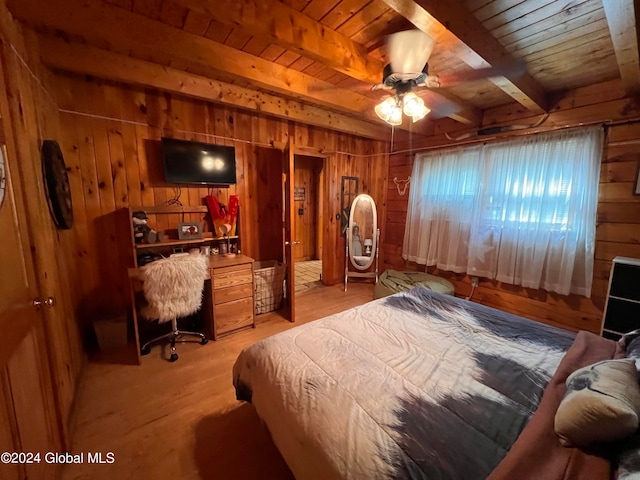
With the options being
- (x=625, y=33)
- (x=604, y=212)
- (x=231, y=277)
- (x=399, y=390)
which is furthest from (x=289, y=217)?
(x=604, y=212)

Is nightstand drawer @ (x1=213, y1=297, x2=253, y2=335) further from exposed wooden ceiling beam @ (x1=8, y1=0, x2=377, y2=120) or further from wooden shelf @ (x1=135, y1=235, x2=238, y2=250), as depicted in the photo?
exposed wooden ceiling beam @ (x1=8, y1=0, x2=377, y2=120)

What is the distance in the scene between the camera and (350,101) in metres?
2.80

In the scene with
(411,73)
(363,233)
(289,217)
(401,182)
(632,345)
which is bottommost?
(632,345)

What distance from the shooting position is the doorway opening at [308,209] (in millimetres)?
5641

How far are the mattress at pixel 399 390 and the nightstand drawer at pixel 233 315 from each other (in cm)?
123

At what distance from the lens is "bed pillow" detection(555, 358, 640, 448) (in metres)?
0.71

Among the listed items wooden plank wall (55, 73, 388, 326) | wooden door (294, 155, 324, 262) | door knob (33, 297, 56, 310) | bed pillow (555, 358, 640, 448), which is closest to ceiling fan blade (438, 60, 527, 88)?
bed pillow (555, 358, 640, 448)

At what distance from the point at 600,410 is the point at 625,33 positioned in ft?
6.55

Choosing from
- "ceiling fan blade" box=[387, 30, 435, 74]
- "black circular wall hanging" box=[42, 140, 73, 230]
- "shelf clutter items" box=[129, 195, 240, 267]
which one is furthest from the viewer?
"shelf clutter items" box=[129, 195, 240, 267]

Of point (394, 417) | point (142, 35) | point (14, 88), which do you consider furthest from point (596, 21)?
point (14, 88)

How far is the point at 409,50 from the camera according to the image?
163 centimetres

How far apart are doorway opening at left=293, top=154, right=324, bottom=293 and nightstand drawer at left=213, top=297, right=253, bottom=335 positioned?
8.31ft

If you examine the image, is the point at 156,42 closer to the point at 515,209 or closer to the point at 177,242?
the point at 177,242

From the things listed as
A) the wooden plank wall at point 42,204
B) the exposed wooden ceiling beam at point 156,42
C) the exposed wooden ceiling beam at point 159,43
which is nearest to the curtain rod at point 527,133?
the exposed wooden ceiling beam at point 159,43
